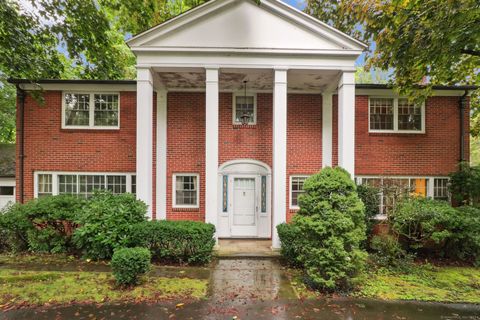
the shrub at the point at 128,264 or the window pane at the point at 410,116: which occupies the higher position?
the window pane at the point at 410,116

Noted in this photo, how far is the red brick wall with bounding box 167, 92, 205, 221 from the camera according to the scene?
9.59 meters

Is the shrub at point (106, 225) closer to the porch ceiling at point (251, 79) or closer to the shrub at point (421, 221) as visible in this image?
the porch ceiling at point (251, 79)

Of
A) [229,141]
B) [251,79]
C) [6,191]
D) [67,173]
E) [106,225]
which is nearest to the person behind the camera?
[106,225]

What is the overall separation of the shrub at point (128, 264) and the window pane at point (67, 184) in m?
5.40

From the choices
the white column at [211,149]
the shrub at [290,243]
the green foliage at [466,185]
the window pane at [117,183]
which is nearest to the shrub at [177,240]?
the white column at [211,149]

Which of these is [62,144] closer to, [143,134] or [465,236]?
[143,134]

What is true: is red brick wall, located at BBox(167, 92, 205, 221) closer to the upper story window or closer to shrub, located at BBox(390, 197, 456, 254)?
the upper story window

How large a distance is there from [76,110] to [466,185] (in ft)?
46.1

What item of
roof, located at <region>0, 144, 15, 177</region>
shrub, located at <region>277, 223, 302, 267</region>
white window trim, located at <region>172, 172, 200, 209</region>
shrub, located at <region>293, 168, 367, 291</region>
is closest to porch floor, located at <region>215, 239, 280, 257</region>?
shrub, located at <region>277, 223, 302, 267</region>

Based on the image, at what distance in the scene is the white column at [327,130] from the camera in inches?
378

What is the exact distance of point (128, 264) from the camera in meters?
5.36

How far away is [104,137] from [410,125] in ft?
37.8

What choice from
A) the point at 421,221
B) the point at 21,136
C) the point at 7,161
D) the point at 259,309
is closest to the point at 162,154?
the point at 21,136

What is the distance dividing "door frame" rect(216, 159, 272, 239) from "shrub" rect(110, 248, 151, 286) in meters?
4.17
